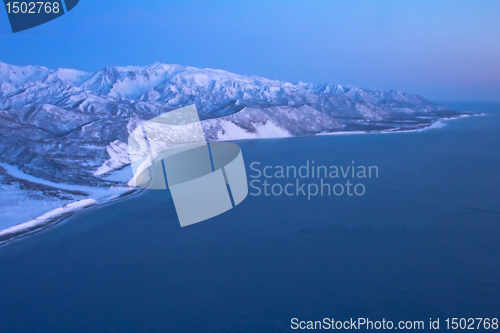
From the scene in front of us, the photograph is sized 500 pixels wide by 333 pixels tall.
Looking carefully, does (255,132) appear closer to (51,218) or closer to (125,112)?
(125,112)

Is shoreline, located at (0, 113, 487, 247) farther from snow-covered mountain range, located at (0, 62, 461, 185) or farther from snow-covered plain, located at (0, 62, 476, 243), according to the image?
snow-covered mountain range, located at (0, 62, 461, 185)

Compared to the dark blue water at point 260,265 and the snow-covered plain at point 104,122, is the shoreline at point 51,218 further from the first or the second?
the dark blue water at point 260,265

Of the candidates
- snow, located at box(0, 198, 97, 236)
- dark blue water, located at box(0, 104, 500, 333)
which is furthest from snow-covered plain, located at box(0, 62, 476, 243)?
dark blue water, located at box(0, 104, 500, 333)

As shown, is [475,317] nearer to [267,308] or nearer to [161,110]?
[267,308]

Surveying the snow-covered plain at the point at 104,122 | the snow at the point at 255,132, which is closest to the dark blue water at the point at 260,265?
the snow-covered plain at the point at 104,122

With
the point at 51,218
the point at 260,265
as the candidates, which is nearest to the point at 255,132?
the point at 51,218

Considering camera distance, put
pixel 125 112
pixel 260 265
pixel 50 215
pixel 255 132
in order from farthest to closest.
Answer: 1. pixel 125 112
2. pixel 255 132
3. pixel 50 215
4. pixel 260 265
